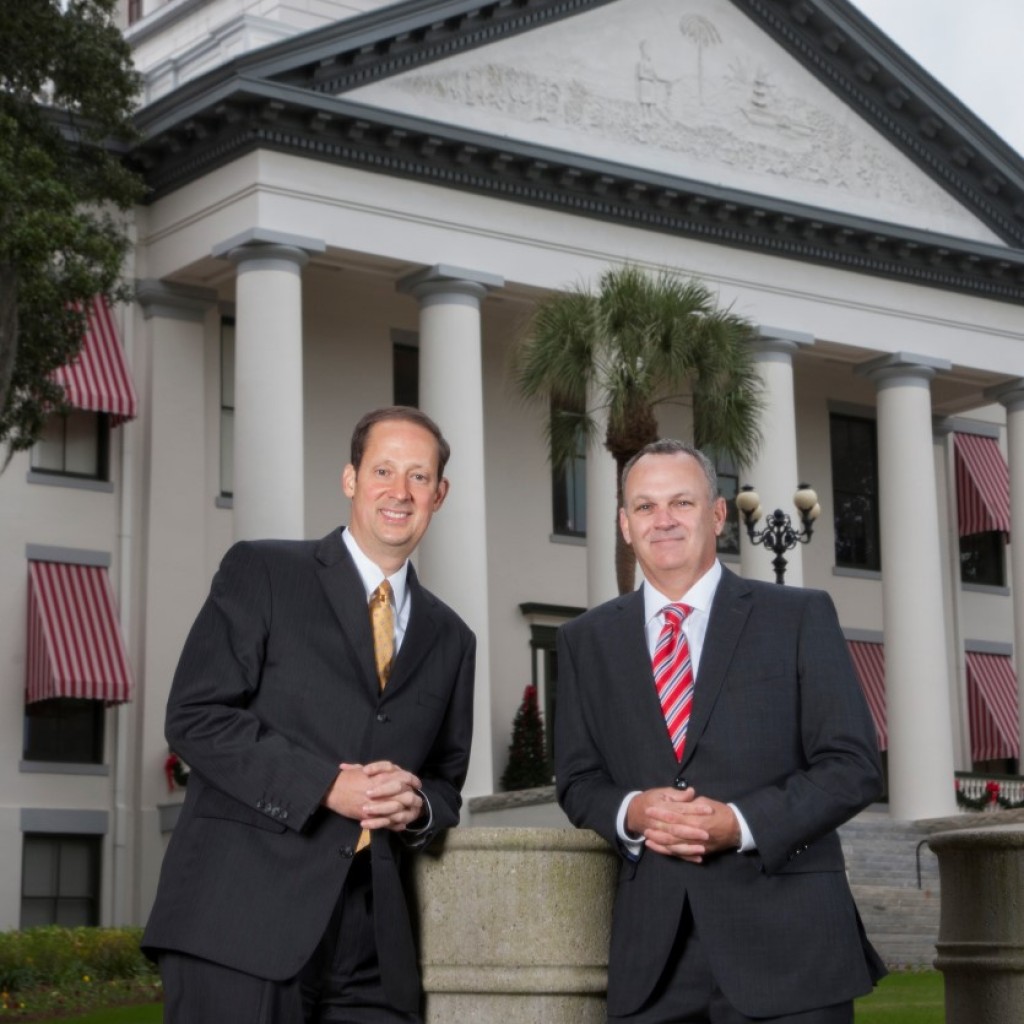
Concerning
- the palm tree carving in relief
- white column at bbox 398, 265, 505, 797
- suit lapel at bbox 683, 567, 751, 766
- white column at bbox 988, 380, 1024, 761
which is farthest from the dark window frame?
suit lapel at bbox 683, 567, 751, 766

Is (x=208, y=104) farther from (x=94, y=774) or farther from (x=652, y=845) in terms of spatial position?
(x=652, y=845)

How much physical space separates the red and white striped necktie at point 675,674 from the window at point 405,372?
29.7m

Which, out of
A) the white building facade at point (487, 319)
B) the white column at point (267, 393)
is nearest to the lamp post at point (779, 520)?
the white building facade at point (487, 319)

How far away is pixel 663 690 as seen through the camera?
A: 20.5ft

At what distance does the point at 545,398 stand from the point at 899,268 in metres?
9.98

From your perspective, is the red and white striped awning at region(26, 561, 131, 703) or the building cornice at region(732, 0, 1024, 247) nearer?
the red and white striped awning at region(26, 561, 131, 703)

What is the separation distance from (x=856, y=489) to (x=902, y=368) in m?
4.88

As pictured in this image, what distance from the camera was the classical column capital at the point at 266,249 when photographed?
1194 inches

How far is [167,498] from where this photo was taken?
32.5m

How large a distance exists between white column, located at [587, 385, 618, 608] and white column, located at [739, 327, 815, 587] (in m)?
2.37

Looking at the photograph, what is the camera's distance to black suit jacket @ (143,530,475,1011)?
584cm

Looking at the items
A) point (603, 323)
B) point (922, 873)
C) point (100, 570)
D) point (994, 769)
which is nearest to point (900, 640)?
point (922, 873)

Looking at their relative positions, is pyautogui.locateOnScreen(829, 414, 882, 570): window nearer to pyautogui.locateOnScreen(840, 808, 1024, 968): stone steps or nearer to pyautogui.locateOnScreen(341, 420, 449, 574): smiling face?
pyautogui.locateOnScreen(840, 808, 1024, 968): stone steps

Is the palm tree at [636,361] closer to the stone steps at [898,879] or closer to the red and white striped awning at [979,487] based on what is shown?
the stone steps at [898,879]
